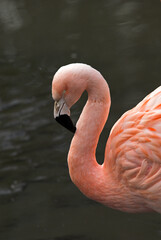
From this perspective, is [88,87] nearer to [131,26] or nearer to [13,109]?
[13,109]

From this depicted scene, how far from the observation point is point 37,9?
805cm

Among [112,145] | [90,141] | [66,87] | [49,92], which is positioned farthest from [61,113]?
[49,92]

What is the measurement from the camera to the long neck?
10.7 ft

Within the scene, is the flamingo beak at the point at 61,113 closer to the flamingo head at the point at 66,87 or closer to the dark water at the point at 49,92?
the flamingo head at the point at 66,87

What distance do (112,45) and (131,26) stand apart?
1.98 ft

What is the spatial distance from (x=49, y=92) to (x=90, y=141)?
2.59 metres

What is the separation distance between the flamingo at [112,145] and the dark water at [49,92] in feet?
2.10

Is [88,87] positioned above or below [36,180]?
above

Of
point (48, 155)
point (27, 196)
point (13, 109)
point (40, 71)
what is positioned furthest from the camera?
point (40, 71)

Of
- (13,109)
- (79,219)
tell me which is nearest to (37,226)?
(79,219)

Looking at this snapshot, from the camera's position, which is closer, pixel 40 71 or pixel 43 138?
pixel 43 138

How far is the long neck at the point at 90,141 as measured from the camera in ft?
10.7

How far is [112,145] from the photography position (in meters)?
3.41

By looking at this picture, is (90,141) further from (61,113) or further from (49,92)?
(49,92)
